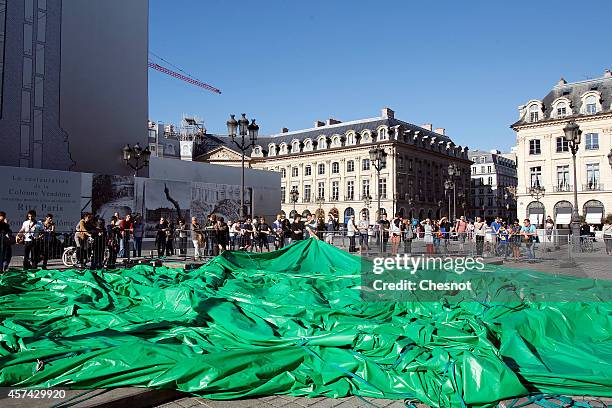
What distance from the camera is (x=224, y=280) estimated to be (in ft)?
30.2

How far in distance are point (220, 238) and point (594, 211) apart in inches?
1799

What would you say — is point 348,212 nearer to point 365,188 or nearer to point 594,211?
point 365,188

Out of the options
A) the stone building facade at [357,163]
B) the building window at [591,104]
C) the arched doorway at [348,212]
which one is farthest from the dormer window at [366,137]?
the building window at [591,104]

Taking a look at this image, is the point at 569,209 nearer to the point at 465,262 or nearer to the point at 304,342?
the point at 465,262

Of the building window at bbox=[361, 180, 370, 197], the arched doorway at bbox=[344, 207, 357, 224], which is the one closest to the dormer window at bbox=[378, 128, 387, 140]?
the building window at bbox=[361, 180, 370, 197]

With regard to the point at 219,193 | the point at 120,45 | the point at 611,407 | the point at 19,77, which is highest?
the point at 120,45

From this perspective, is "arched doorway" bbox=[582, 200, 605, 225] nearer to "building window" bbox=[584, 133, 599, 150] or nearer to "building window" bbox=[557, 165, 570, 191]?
"building window" bbox=[557, 165, 570, 191]

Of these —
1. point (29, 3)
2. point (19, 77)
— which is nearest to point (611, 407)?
point (19, 77)

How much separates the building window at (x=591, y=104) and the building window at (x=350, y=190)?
29.2m

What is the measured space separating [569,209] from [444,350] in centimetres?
5164

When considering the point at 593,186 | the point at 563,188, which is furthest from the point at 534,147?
the point at 593,186

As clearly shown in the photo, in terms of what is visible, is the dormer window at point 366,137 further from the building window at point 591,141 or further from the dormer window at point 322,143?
the building window at point 591,141

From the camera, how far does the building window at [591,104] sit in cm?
4862

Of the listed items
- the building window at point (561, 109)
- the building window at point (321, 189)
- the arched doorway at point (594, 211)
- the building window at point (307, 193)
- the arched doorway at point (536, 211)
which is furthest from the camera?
the building window at point (307, 193)
